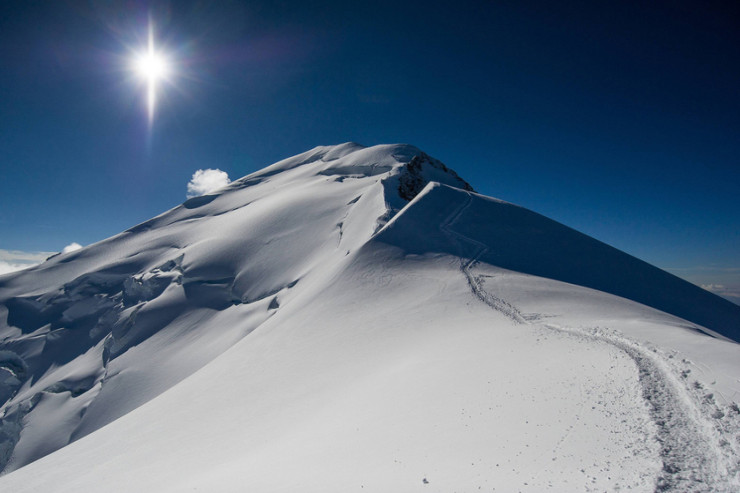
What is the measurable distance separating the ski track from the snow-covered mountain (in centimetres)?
5

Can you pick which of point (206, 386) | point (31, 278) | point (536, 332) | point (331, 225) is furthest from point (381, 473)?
point (31, 278)

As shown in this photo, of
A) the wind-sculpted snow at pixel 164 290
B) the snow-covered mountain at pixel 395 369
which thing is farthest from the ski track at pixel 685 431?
the wind-sculpted snow at pixel 164 290

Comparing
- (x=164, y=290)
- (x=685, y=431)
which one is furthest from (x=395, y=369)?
(x=164, y=290)

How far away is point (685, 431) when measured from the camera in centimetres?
763

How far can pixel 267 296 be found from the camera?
125ft

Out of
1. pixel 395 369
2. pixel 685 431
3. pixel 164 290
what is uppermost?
pixel 164 290

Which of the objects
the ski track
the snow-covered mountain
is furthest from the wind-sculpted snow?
the ski track

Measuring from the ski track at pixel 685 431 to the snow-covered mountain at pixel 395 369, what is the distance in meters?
0.05

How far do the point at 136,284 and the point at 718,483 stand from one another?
204ft

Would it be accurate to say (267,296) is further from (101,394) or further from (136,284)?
(136,284)

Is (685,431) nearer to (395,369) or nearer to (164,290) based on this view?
(395,369)

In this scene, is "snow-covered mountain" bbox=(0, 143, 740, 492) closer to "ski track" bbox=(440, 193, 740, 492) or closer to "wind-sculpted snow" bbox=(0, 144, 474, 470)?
"ski track" bbox=(440, 193, 740, 492)

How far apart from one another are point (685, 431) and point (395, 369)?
8.94m

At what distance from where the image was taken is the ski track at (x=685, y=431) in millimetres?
6305
